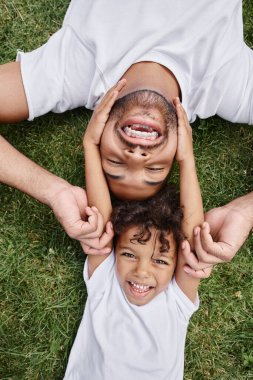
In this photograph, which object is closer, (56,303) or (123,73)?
(123,73)

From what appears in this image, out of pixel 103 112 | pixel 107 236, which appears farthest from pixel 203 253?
pixel 103 112

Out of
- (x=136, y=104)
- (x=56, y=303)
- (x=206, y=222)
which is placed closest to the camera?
(x=136, y=104)

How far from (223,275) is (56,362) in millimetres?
1525

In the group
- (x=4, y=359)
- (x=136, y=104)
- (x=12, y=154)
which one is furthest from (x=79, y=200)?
(x=4, y=359)

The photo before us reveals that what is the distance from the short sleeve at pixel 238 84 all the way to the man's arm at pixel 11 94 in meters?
1.47

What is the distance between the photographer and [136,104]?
125 inches

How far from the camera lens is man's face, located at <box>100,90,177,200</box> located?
10.2 ft

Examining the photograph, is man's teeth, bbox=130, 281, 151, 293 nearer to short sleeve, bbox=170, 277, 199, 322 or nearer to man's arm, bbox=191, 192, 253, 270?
short sleeve, bbox=170, 277, 199, 322

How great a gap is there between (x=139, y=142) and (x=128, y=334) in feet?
4.67

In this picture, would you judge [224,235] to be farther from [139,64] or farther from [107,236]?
[139,64]

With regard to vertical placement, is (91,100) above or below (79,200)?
above

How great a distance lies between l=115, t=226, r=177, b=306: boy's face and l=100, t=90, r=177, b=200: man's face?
0.35 meters

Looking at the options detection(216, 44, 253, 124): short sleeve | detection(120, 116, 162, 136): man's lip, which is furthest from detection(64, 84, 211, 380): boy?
detection(216, 44, 253, 124): short sleeve

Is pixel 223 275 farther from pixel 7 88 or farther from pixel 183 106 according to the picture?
pixel 7 88
